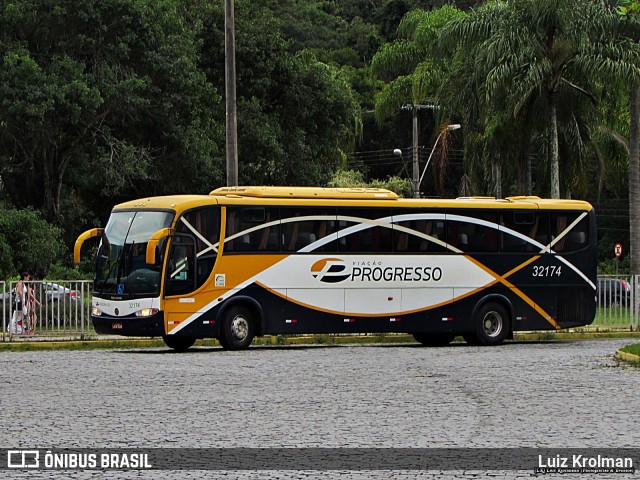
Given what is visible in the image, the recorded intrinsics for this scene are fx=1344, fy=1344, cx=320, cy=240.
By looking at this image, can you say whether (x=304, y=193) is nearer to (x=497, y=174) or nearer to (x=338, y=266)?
(x=338, y=266)

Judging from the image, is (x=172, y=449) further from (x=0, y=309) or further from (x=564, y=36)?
(x=564, y=36)

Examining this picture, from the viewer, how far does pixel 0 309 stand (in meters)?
32.0

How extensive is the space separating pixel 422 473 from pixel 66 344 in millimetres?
21180

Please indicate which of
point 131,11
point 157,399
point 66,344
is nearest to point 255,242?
point 66,344

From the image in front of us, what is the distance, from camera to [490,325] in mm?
32375

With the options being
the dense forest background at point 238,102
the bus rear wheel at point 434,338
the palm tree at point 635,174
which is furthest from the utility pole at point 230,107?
the palm tree at point 635,174

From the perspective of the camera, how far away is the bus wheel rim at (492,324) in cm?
3221

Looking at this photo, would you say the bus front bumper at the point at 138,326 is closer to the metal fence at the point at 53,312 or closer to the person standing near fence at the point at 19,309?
the metal fence at the point at 53,312

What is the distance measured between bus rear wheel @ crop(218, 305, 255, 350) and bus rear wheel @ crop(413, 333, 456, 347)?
17.1 feet

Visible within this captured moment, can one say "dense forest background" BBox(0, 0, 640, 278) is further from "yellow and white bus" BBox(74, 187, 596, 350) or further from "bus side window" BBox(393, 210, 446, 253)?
"bus side window" BBox(393, 210, 446, 253)

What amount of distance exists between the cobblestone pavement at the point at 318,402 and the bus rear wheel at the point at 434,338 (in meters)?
6.35

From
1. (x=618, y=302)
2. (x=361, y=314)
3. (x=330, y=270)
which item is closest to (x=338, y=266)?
(x=330, y=270)

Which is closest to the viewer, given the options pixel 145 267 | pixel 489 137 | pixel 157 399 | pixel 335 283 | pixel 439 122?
pixel 157 399

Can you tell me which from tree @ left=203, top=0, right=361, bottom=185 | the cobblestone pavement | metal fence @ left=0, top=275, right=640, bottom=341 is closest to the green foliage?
metal fence @ left=0, top=275, right=640, bottom=341
